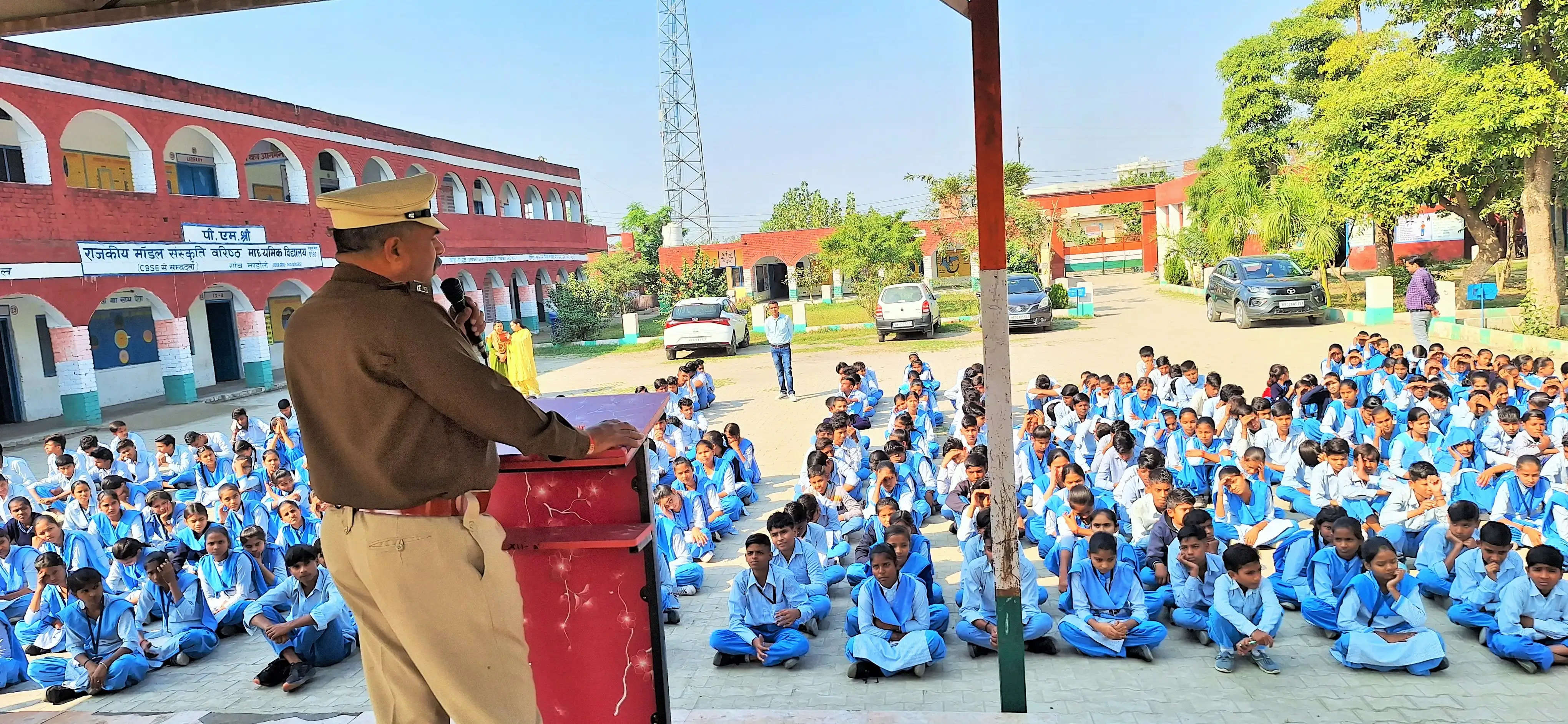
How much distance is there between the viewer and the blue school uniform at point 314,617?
16.5ft

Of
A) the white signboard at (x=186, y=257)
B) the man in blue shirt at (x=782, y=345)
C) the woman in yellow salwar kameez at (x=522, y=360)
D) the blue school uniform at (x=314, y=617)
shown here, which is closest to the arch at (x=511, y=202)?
the white signboard at (x=186, y=257)

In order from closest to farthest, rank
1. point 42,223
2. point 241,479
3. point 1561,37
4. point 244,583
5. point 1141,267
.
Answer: point 244,583, point 241,479, point 1561,37, point 42,223, point 1141,267

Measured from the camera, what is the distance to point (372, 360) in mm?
2031

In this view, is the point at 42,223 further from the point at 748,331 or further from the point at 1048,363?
the point at 1048,363

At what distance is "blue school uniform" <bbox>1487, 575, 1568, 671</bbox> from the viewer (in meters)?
4.24

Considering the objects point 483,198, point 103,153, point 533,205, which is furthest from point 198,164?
point 533,205

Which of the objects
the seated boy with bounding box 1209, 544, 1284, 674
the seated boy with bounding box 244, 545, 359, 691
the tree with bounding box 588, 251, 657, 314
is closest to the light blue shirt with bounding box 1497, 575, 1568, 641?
the seated boy with bounding box 1209, 544, 1284, 674

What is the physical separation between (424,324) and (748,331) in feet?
65.7

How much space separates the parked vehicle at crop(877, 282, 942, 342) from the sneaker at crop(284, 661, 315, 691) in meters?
15.0

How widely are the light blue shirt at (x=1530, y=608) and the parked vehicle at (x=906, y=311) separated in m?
14.8

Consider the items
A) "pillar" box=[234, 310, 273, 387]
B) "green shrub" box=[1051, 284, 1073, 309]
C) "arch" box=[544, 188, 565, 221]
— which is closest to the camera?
"pillar" box=[234, 310, 273, 387]

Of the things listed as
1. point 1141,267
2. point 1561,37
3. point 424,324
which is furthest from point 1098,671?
point 1141,267

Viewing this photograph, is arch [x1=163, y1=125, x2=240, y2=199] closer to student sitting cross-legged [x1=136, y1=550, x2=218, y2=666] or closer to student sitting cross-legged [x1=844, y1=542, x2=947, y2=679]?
student sitting cross-legged [x1=136, y1=550, x2=218, y2=666]

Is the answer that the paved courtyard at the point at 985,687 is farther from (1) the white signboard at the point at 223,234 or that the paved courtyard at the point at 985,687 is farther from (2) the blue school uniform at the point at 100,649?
(1) the white signboard at the point at 223,234
